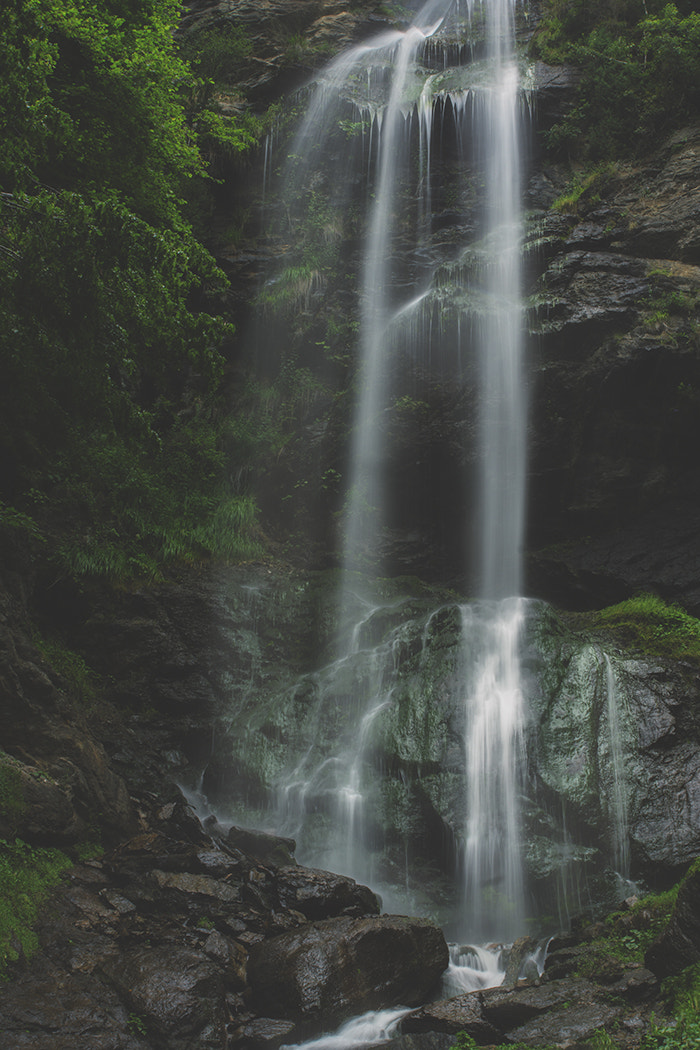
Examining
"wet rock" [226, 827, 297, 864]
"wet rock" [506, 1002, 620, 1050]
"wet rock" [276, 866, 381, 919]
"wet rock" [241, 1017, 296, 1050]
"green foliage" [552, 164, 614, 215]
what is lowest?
"wet rock" [241, 1017, 296, 1050]

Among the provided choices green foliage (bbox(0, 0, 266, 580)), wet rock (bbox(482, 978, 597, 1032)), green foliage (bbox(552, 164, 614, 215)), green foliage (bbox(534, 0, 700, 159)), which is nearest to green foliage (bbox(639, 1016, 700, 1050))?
wet rock (bbox(482, 978, 597, 1032))

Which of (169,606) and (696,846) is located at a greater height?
(169,606)

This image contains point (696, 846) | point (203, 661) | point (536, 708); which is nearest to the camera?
point (696, 846)

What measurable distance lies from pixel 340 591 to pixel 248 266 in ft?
29.8

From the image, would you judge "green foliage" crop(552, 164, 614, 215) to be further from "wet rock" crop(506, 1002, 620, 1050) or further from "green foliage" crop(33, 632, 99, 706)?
"wet rock" crop(506, 1002, 620, 1050)

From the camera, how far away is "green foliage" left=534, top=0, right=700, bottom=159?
14195 mm

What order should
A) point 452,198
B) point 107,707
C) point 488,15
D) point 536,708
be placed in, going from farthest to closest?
point 488,15, point 452,198, point 107,707, point 536,708

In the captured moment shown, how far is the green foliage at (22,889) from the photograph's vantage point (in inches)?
182

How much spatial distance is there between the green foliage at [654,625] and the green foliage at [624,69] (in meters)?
10.9

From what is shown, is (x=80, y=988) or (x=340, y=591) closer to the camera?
(x=80, y=988)

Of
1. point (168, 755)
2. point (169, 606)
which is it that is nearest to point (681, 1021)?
point (168, 755)

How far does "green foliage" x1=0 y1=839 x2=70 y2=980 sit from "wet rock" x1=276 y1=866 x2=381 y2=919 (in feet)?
6.88

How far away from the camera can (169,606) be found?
1035 centimetres

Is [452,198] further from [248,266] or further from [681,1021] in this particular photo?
[681,1021]
